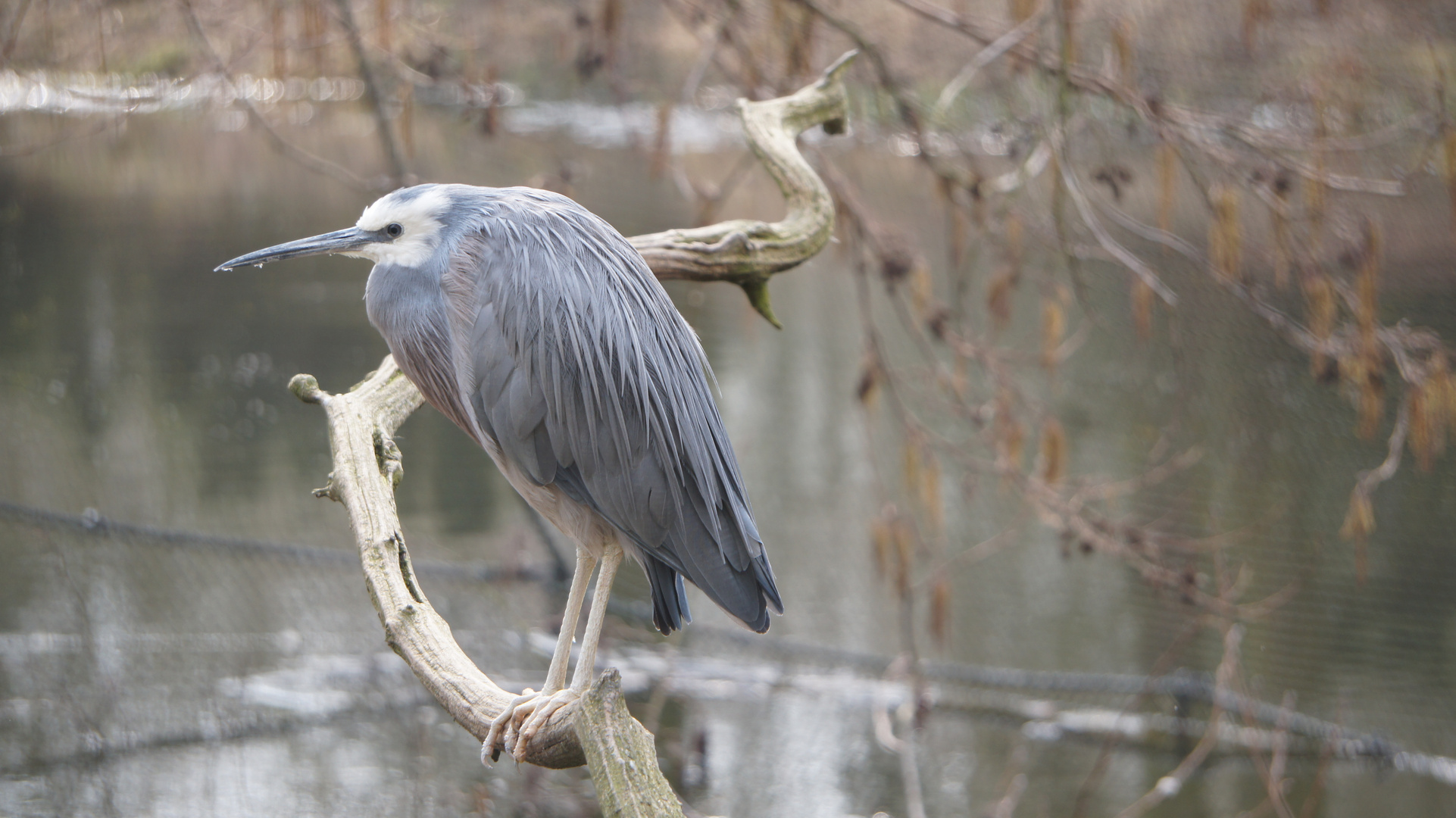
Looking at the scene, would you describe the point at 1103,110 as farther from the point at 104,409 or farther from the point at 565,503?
the point at 104,409

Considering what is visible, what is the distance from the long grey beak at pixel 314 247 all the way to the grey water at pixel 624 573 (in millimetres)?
1070

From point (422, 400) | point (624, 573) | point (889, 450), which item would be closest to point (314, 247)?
point (422, 400)

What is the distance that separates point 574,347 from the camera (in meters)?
1.42

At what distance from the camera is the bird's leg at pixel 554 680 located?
1303 mm

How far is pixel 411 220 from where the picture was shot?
1.46 m

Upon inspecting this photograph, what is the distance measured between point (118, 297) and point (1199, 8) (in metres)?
7.03

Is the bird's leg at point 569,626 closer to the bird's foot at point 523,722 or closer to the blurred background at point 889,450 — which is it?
the bird's foot at point 523,722

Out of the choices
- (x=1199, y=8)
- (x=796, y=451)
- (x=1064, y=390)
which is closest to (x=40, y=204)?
(x=796, y=451)

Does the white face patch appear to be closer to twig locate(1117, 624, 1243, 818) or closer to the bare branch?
the bare branch

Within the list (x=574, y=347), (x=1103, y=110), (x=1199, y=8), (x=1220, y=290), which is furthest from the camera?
(x=1220, y=290)

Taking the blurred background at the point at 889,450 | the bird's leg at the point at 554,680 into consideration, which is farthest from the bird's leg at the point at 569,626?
the blurred background at the point at 889,450

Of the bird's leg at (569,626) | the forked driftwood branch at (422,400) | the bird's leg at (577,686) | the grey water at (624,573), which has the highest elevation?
the forked driftwood branch at (422,400)

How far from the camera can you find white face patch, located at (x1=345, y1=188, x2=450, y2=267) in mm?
1460

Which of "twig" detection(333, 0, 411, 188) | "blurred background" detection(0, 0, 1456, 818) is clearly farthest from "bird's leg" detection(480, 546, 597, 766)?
"twig" detection(333, 0, 411, 188)
